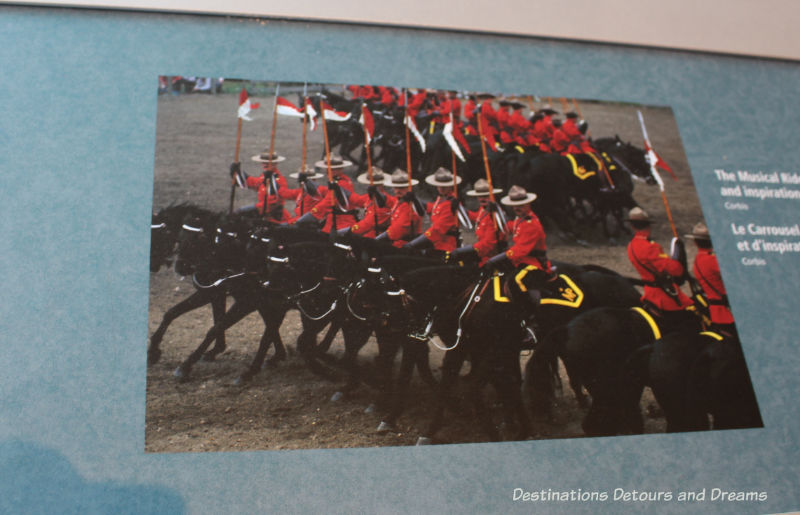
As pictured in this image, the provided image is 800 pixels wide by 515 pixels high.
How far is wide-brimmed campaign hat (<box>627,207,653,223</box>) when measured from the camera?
3.31 meters

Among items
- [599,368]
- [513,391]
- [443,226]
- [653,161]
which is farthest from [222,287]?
[653,161]

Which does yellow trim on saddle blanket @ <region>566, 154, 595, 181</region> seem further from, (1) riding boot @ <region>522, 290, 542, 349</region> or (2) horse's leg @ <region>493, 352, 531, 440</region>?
(2) horse's leg @ <region>493, 352, 531, 440</region>

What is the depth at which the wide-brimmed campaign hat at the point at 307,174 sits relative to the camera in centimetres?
A: 304

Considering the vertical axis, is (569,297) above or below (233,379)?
above

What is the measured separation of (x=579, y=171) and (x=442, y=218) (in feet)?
3.14

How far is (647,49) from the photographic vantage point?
144 inches

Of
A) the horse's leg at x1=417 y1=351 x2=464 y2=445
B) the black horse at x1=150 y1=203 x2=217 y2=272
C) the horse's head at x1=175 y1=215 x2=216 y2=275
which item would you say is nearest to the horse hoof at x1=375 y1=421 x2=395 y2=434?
the horse's leg at x1=417 y1=351 x2=464 y2=445

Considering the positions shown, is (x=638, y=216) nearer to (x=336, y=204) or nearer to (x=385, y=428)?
(x=336, y=204)

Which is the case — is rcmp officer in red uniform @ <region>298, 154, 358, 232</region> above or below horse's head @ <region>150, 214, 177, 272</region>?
above

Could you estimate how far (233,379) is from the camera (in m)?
2.70

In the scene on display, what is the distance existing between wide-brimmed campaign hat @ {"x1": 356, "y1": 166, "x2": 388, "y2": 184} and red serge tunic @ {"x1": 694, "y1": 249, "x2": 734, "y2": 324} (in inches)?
69.8

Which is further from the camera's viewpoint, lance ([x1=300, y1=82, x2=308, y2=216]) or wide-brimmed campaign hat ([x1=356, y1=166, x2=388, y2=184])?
wide-brimmed campaign hat ([x1=356, y1=166, x2=388, y2=184])

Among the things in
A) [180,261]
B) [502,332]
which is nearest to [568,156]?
[502,332]

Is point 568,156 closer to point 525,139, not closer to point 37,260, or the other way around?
point 525,139
